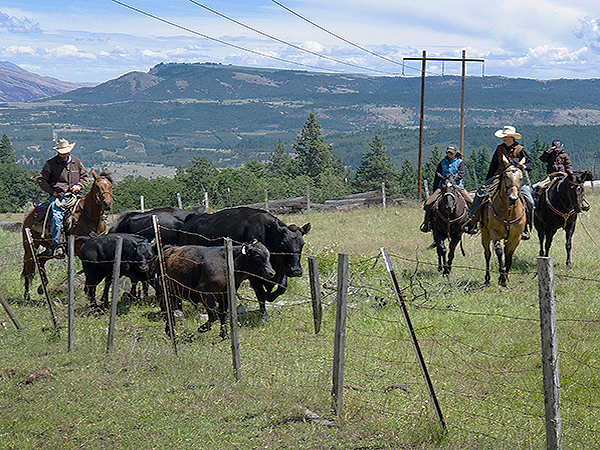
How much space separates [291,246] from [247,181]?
60.8m

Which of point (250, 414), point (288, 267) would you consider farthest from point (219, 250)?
point (250, 414)

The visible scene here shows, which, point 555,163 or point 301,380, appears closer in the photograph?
point 301,380

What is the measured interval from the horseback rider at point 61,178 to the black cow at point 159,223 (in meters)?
1.17

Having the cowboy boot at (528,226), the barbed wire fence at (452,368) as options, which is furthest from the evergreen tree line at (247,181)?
the barbed wire fence at (452,368)

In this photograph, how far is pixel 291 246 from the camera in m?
10.1

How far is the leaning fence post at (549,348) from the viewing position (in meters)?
4.26

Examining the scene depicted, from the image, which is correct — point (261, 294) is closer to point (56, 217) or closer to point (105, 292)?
point (105, 292)

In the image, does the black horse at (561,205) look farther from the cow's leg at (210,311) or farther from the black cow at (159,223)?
the cow's leg at (210,311)

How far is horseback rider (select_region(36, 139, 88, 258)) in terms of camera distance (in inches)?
483

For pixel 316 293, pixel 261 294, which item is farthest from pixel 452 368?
pixel 261 294

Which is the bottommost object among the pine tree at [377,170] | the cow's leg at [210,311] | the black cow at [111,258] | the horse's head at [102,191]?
the pine tree at [377,170]

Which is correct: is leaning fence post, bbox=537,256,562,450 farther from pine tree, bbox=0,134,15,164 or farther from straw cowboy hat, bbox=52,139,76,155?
pine tree, bbox=0,134,15,164

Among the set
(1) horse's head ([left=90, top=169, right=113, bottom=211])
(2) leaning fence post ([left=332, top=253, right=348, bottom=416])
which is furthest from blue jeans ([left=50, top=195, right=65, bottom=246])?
(2) leaning fence post ([left=332, top=253, right=348, bottom=416])

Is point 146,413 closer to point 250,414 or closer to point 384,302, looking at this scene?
point 250,414
